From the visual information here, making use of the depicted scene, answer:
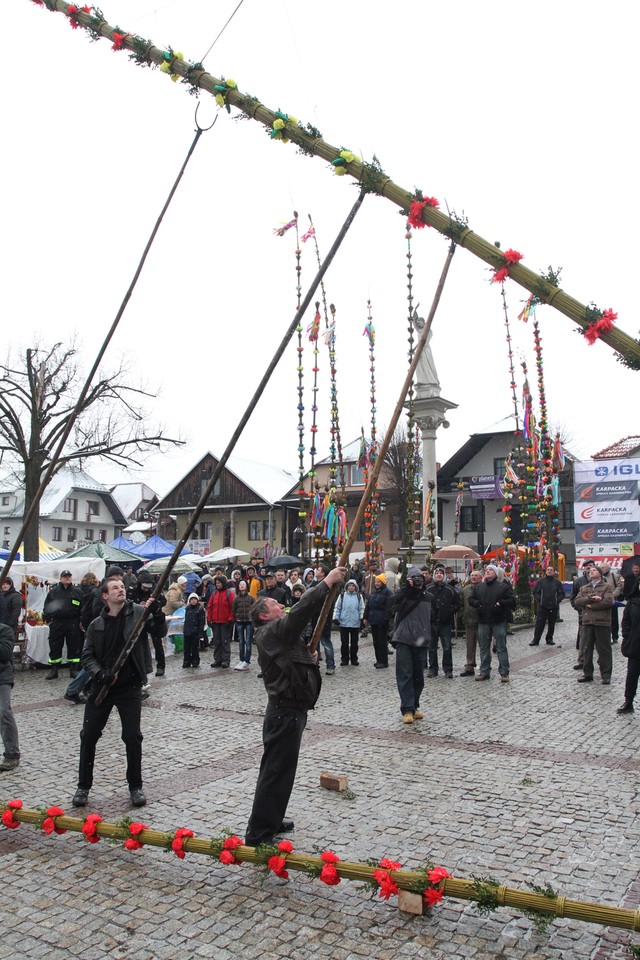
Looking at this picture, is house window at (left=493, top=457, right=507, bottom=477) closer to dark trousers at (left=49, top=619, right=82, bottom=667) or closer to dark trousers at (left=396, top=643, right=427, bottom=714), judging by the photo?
dark trousers at (left=49, top=619, right=82, bottom=667)

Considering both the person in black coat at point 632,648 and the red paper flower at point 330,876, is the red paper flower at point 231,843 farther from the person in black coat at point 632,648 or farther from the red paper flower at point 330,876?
the person in black coat at point 632,648

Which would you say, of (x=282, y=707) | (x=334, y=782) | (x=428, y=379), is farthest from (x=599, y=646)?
(x=428, y=379)

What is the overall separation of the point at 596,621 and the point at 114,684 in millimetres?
7828

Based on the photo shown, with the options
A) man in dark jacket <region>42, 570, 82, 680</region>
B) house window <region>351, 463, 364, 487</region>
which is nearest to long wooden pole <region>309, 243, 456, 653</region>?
man in dark jacket <region>42, 570, 82, 680</region>

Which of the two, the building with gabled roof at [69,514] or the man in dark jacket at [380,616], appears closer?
the man in dark jacket at [380,616]

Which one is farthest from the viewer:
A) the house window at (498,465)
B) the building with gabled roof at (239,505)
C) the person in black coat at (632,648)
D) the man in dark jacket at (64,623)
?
the building with gabled roof at (239,505)

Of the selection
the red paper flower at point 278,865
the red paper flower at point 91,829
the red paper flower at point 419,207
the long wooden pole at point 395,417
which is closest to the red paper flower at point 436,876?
the red paper flower at point 278,865

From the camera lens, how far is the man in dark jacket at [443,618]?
1291 centimetres

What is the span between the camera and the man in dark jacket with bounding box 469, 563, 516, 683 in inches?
482

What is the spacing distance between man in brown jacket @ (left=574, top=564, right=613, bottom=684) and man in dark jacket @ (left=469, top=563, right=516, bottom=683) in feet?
3.63

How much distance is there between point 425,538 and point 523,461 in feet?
12.0

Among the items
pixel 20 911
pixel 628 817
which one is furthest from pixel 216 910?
pixel 628 817

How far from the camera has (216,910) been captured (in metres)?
4.33

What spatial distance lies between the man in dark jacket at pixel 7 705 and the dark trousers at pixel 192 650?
7.56 meters
